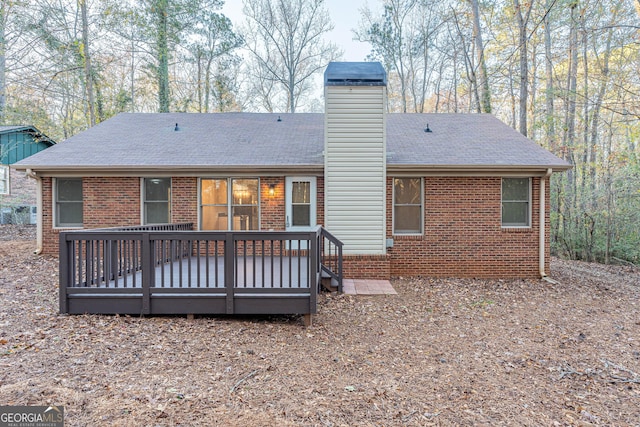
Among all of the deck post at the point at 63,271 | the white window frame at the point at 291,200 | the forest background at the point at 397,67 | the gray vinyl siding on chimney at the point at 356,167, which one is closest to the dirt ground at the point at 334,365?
the deck post at the point at 63,271

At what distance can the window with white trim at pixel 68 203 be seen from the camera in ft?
28.2

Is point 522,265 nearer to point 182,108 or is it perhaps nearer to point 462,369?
point 462,369

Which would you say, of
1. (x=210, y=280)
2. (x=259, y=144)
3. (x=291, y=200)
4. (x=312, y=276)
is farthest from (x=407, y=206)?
(x=210, y=280)

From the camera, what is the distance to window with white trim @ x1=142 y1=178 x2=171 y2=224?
8.53 metres

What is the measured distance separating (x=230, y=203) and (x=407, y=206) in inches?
172

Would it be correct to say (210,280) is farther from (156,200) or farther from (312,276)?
(156,200)

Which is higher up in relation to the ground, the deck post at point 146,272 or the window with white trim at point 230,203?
the window with white trim at point 230,203

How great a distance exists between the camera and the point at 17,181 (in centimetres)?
1661

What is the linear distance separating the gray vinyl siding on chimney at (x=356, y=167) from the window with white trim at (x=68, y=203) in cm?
637

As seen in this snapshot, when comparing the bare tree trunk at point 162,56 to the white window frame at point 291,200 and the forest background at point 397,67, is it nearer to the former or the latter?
the forest background at point 397,67

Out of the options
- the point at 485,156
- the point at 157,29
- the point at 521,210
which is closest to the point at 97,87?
the point at 157,29

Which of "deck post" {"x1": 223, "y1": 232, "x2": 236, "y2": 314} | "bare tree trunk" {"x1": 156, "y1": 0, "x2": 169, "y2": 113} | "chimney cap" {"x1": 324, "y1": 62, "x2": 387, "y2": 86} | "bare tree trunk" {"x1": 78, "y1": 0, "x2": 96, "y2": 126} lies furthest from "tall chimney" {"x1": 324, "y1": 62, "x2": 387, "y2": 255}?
"bare tree trunk" {"x1": 78, "y1": 0, "x2": 96, "y2": 126}

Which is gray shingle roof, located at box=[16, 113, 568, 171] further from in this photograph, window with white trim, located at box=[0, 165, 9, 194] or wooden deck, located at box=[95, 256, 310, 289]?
window with white trim, located at box=[0, 165, 9, 194]

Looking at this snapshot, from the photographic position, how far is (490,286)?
7.67m
